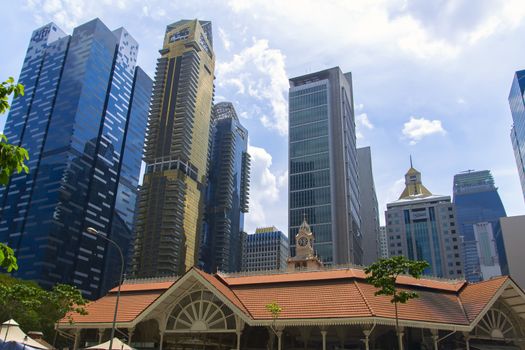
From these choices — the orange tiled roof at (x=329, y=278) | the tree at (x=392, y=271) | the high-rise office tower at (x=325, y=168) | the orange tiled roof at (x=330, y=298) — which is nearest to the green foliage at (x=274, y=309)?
the orange tiled roof at (x=330, y=298)

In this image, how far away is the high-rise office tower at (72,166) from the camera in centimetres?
16112

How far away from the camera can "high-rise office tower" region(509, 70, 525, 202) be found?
13925 cm

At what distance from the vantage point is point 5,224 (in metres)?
169

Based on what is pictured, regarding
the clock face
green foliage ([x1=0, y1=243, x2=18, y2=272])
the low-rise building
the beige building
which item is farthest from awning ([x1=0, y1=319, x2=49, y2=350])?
the beige building

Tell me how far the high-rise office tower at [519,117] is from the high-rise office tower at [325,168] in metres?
54.8

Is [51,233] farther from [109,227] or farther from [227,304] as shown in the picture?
[227,304]

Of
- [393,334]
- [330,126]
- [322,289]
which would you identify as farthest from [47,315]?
[330,126]

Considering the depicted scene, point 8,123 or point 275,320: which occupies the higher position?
point 8,123

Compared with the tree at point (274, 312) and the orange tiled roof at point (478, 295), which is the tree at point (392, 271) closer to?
the tree at point (274, 312)

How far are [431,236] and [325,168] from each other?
65.1 m

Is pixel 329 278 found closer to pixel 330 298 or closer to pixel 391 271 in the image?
pixel 330 298

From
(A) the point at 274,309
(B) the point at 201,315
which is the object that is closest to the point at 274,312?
(A) the point at 274,309

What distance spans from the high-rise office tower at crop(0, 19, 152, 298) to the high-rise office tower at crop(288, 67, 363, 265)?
78291 mm

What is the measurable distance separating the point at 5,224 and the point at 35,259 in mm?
25921
